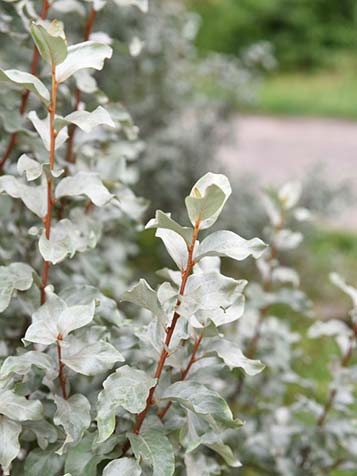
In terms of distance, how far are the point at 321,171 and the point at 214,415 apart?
3.44 meters

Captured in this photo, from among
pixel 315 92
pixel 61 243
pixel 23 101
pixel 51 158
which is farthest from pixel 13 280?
pixel 315 92

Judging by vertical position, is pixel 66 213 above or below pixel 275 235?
above

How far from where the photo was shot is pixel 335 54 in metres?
11.9

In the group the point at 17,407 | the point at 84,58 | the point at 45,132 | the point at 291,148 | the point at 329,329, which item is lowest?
the point at 291,148

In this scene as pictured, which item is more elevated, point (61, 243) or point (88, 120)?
point (88, 120)

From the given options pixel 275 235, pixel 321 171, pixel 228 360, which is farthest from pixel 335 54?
pixel 228 360

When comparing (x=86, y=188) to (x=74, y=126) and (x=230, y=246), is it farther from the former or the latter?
(x=74, y=126)

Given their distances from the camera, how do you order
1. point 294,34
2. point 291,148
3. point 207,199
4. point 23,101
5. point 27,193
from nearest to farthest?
1. point 207,199
2. point 27,193
3. point 23,101
4. point 291,148
5. point 294,34

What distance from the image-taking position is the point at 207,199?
40.8 inches

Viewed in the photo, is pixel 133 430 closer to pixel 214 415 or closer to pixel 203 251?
pixel 214 415

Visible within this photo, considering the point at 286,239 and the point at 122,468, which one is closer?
the point at 122,468

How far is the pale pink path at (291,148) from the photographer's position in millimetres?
6891

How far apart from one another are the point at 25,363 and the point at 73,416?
0.37 ft

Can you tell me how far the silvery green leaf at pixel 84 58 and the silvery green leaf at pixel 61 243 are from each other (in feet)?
0.86
